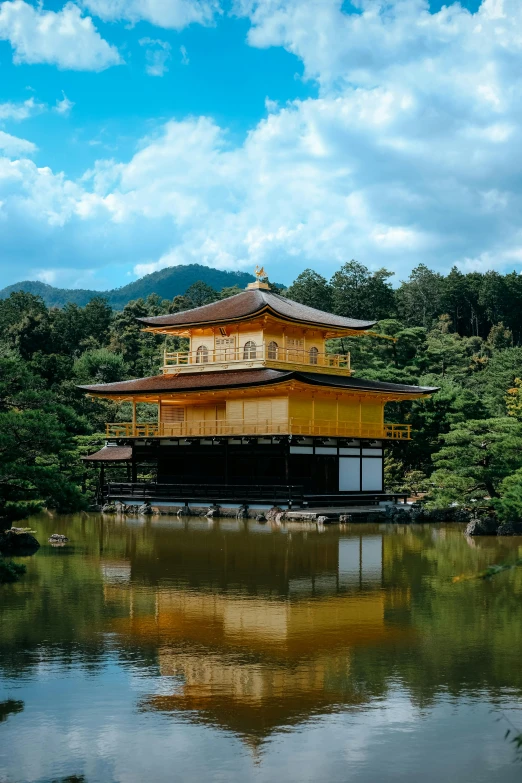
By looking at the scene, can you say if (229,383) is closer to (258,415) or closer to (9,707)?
(258,415)

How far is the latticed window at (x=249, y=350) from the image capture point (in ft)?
131

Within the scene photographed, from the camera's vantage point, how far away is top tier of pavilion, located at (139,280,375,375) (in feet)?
129

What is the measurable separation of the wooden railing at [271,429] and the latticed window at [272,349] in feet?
11.8

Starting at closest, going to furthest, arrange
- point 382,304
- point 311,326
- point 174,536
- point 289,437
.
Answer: point 174,536 < point 289,437 < point 311,326 < point 382,304

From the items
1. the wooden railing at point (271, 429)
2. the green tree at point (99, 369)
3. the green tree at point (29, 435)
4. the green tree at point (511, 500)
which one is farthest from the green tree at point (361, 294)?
the green tree at point (29, 435)

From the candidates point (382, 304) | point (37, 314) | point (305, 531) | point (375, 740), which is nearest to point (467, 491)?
point (305, 531)

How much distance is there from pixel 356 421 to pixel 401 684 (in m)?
29.3

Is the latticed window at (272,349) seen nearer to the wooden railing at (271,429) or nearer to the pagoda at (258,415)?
the pagoda at (258,415)

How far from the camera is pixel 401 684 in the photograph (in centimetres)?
1027

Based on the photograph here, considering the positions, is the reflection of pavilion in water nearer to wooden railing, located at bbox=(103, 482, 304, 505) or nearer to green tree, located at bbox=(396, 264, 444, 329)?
wooden railing, located at bbox=(103, 482, 304, 505)

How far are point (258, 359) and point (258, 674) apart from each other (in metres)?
28.9

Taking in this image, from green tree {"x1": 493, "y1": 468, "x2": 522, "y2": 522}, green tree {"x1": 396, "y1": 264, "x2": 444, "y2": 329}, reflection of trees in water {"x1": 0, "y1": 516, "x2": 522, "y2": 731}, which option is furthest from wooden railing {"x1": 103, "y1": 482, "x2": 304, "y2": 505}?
green tree {"x1": 396, "y1": 264, "x2": 444, "y2": 329}

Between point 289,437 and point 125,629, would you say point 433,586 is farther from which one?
point 289,437

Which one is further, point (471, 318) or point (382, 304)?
point (471, 318)
